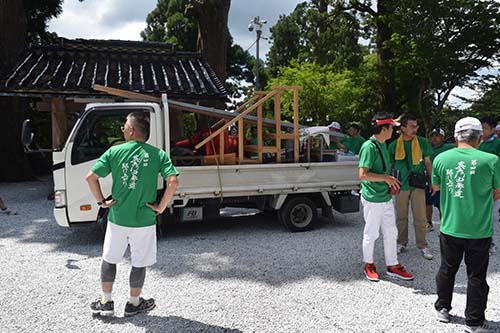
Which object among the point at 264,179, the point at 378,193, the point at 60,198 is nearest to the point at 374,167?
the point at 378,193

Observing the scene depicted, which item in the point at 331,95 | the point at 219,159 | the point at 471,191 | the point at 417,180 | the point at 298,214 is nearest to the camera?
the point at 471,191

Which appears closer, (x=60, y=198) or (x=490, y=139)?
(x=60, y=198)

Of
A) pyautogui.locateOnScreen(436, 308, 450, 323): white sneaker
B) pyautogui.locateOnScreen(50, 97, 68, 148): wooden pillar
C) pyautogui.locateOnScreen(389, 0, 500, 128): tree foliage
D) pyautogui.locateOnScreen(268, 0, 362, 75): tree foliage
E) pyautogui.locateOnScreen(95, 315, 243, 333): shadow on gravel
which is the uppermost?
pyautogui.locateOnScreen(268, 0, 362, 75): tree foliage

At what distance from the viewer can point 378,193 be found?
3.92 m

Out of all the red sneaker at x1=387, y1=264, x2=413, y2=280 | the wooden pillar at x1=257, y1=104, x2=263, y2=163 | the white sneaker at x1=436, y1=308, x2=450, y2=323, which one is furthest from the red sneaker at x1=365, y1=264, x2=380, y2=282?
the wooden pillar at x1=257, y1=104, x2=263, y2=163

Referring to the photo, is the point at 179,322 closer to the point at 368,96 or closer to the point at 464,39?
the point at 464,39

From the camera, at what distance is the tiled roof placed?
7.27m

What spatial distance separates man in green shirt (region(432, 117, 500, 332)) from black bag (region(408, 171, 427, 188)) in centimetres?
152

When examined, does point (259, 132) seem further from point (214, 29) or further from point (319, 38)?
point (319, 38)

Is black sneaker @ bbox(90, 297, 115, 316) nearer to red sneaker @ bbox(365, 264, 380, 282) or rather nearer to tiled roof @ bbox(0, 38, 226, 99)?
red sneaker @ bbox(365, 264, 380, 282)

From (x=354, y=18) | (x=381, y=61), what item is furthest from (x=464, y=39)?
(x=354, y=18)

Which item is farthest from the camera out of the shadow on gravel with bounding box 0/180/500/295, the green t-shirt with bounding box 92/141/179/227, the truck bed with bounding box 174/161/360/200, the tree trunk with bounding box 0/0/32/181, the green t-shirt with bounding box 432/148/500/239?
the tree trunk with bounding box 0/0/32/181

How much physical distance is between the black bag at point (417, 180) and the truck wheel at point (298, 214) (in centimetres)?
187

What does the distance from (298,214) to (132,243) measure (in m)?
3.51
